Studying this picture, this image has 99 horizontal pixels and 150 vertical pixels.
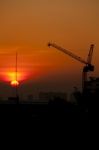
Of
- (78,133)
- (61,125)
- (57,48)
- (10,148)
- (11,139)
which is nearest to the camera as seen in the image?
(10,148)

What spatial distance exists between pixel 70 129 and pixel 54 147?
16.2 meters

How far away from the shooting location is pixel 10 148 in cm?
4094

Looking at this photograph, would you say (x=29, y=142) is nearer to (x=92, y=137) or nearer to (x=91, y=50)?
(x=92, y=137)

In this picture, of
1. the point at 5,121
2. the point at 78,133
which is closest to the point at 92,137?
the point at 78,133

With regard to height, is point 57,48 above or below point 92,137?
above

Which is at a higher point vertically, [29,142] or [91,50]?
[91,50]

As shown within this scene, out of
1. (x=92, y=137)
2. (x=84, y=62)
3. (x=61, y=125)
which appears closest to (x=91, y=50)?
(x=84, y=62)

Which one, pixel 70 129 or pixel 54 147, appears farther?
pixel 70 129

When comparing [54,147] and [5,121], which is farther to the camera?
[5,121]

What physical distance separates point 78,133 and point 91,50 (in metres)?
122

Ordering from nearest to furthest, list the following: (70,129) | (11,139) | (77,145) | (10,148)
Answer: (10,148) → (77,145) → (11,139) → (70,129)

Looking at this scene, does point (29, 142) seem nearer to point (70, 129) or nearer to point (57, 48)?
point (70, 129)

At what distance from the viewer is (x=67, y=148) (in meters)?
41.8

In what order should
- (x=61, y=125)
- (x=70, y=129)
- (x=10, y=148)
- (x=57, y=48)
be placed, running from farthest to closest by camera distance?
(x=57, y=48) → (x=61, y=125) → (x=70, y=129) → (x=10, y=148)
